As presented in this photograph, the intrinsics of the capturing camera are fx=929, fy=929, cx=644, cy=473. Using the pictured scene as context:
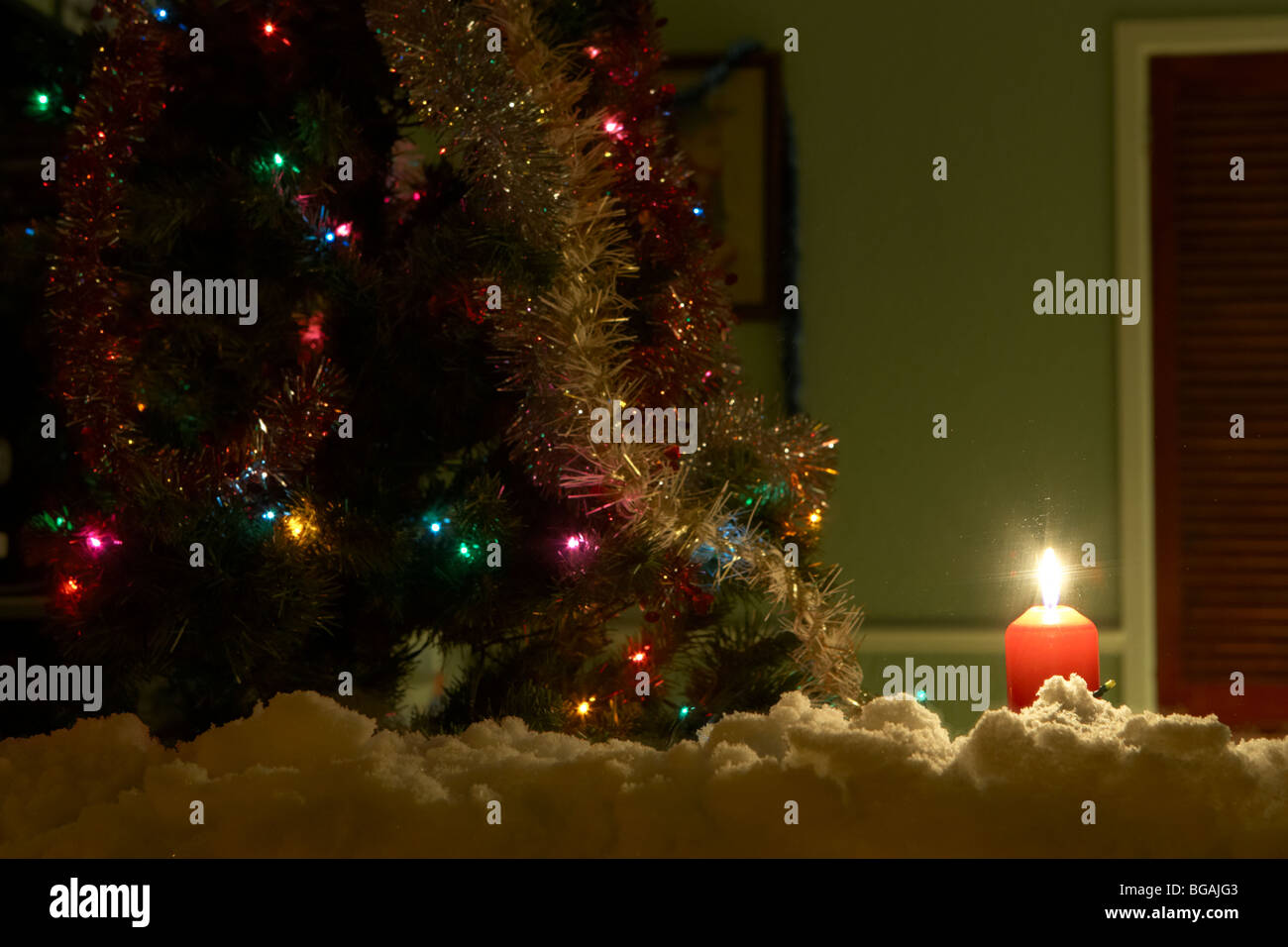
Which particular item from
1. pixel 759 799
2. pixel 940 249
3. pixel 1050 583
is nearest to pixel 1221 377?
pixel 940 249

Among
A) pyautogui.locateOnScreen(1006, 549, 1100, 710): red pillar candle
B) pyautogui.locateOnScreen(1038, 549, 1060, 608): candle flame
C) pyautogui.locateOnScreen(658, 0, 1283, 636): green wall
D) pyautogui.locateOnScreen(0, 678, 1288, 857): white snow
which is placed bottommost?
pyautogui.locateOnScreen(0, 678, 1288, 857): white snow

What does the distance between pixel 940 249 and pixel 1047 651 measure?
70 centimetres

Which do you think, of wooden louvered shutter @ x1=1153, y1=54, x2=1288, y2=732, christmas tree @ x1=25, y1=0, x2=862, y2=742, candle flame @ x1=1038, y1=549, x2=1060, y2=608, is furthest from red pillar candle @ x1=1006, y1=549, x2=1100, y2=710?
wooden louvered shutter @ x1=1153, y1=54, x2=1288, y2=732

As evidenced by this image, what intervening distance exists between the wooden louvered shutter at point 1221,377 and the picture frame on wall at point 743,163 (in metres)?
0.48

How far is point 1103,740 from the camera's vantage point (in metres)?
0.51

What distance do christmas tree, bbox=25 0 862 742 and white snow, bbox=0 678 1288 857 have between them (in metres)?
0.17

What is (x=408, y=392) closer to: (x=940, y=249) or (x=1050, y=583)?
(x=1050, y=583)

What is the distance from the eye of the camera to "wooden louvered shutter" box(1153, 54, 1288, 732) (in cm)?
113

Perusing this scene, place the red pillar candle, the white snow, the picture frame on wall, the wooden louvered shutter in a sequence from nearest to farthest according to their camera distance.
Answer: the white snow → the red pillar candle → the wooden louvered shutter → the picture frame on wall

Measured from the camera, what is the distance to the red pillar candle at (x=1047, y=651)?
2.21ft

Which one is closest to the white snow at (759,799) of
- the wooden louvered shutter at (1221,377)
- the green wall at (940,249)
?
the green wall at (940,249)

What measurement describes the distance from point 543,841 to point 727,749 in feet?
0.39

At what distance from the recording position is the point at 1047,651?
2.22 ft

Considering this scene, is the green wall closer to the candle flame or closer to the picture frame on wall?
the picture frame on wall
